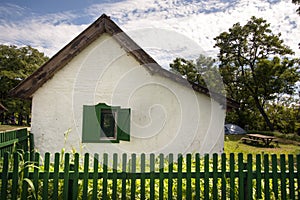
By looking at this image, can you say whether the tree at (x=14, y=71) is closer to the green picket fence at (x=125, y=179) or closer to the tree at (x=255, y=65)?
the tree at (x=255, y=65)

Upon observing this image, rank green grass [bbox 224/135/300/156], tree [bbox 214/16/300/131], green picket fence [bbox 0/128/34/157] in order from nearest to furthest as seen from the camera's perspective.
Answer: green picket fence [bbox 0/128/34/157], green grass [bbox 224/135/300/156], tree [bbox 214/16/300/131]

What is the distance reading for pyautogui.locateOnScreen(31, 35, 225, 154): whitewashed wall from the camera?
7410mm

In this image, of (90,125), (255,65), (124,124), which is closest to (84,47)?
(90,125)

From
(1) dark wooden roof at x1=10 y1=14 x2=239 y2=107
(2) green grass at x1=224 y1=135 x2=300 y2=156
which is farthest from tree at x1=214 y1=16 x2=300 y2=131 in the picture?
(1) dark wooden roof at x1=10 y1=14 x2=239 y2=107

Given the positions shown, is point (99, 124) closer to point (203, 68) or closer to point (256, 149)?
point (203, 68)

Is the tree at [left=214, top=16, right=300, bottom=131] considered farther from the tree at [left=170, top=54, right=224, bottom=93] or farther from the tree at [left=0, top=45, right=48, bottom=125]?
the tree at [left=0, top=45, right=48, bottom=125]

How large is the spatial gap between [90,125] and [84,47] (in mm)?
2332

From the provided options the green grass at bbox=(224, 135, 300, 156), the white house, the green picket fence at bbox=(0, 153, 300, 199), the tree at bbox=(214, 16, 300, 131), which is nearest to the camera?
the green picket fence at bbox=(0, 153, 300, 199)

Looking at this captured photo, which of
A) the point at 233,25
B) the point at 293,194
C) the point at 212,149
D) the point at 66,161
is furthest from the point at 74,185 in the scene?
the point at 233,25

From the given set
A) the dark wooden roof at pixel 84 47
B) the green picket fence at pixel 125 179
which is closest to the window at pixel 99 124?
the dark wooden roof at pixel 84 47

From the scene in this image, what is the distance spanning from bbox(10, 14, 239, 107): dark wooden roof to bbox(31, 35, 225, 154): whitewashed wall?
17 centimetres

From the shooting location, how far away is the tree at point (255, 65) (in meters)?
23.8

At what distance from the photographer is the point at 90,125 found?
7410 mm

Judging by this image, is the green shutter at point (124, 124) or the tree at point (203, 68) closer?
the green shutter at point (124, 124)
